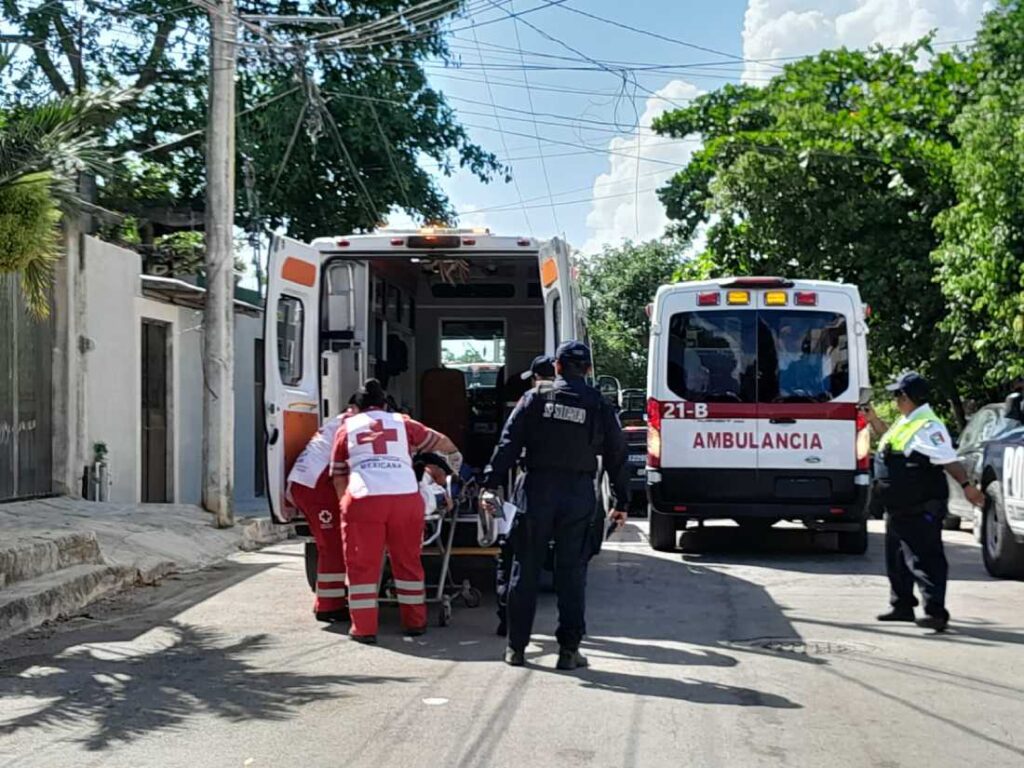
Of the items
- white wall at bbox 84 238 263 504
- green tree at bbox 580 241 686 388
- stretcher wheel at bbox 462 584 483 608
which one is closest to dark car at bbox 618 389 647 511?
white wall at bbox 84 238 263 504

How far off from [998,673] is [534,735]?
9.71 ft

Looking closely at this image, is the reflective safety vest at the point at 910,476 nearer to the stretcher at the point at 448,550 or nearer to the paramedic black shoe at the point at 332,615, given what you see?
the stretcher at the point at 448,550

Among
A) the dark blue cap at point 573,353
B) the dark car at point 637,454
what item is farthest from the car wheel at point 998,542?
the dark car at point 637,454

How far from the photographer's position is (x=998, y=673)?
284 inches

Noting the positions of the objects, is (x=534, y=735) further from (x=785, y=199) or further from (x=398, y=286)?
(x=785, y=199)

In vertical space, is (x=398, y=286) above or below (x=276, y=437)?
above

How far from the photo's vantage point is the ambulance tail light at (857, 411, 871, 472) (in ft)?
40.9

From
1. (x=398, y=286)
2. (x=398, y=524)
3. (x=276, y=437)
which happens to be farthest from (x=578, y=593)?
(x=398, y=286)

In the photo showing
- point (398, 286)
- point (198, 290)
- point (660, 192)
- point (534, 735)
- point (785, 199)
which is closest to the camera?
point (534, 735)

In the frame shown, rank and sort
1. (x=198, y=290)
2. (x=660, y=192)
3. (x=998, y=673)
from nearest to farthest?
(x=998, y=673) → (x=198, y=290) → (x=660, y=192)

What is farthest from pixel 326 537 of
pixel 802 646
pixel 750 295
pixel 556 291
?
pixel 750 295

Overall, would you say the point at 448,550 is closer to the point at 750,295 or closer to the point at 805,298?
the point at 750,295

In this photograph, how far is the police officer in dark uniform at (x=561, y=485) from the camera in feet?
24.1

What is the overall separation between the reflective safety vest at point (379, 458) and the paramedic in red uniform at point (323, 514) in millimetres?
458
